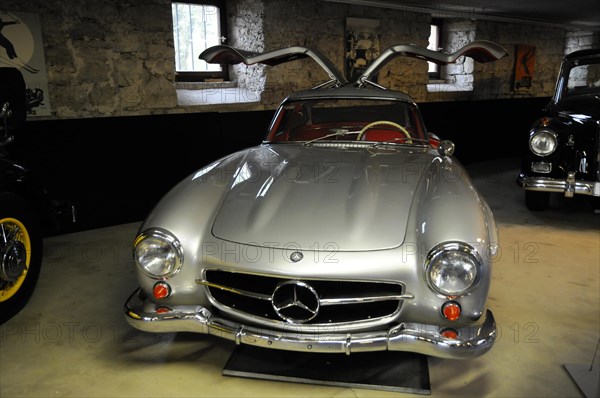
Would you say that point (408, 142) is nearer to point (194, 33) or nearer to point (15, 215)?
point (15, 215)

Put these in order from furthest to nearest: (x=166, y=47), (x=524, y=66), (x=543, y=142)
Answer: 1. (x=524, y=66)
2. (x=166, y=47)
3. (x=543, y=142)

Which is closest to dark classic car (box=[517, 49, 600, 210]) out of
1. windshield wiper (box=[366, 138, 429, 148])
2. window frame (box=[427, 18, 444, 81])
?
windshield wiper (box=[366, 138, 429, 148])

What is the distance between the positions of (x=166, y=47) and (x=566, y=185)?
12.6 ft

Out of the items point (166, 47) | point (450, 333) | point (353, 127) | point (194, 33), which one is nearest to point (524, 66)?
point (194, 33)

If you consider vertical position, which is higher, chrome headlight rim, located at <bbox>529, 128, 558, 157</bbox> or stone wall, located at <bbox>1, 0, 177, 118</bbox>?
stone wall, located at <bbox>1, 0, 177, 118</bbox>

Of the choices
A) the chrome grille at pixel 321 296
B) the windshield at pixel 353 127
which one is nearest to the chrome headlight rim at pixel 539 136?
the windshield at pixel 353 127

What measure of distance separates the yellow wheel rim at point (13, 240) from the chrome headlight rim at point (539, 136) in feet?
13.1

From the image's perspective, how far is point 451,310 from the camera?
6.36 ft

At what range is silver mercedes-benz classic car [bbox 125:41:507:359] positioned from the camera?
1940 millimetres

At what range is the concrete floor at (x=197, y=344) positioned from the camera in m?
2.20

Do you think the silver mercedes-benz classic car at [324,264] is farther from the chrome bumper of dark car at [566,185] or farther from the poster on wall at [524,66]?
the poster on wall at [524,66]

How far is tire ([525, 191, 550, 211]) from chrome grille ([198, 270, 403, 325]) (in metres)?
3.76

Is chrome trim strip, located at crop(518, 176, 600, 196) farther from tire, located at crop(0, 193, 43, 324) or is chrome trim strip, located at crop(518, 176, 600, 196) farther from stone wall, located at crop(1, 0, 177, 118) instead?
tire, located at crop(0, 193, 43, 324)

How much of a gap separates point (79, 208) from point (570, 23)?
9112 millimetres
